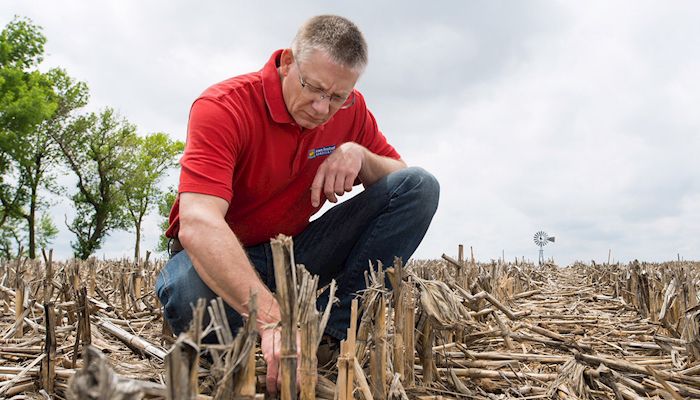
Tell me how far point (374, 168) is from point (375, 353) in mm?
1544

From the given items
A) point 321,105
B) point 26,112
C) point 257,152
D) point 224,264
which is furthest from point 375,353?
point 26,112

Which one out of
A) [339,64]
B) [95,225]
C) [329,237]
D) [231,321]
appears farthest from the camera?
[95,225]

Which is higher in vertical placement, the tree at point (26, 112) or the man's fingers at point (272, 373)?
the tree at point (26, 112)

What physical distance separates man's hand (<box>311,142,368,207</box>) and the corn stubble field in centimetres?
60

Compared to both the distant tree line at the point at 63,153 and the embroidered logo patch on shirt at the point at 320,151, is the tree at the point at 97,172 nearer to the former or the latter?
the distant tree line at the point at 63,153

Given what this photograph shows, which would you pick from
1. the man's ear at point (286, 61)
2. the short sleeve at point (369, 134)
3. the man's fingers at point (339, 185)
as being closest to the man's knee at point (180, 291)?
the man's fingers at point (339, 185)

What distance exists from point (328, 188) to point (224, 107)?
0.70 metres

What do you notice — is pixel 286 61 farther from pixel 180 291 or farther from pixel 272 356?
pixel 272 356

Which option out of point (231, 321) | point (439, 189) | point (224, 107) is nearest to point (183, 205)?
point (224, 107)

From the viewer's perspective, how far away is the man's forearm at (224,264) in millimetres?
2295

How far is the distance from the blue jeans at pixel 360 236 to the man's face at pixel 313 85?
589 millimetres

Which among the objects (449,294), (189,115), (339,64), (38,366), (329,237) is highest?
(339,64)

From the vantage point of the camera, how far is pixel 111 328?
317 cm

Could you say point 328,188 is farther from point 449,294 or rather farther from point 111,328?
point 111,328
